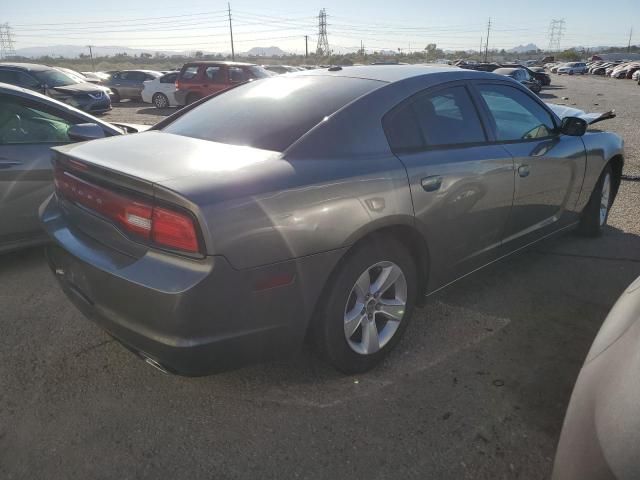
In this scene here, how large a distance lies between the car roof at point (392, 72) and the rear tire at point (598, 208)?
1862mm

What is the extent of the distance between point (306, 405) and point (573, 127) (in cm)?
293

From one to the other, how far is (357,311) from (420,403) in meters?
0.54

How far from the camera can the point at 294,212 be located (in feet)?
6.93

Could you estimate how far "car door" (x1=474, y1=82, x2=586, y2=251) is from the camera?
3.31 m

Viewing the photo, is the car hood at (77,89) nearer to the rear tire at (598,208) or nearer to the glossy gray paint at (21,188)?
the glossy gray paint at (21,188)

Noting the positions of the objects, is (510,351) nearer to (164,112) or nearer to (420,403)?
(420,403)

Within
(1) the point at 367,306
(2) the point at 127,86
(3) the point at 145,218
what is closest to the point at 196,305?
(3) the point at 145,218

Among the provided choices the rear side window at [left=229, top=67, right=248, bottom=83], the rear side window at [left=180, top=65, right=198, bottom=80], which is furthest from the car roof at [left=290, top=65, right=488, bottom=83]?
the rear side window at [left=180, top=65, right=198, bottom=80]

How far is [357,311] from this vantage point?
2543 mm

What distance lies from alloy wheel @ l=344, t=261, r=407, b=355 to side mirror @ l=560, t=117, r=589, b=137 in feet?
6.81

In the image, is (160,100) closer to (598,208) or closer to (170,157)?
(598,208)

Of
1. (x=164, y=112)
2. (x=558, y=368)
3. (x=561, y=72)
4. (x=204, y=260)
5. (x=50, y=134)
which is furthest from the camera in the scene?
(x=561, y=72)

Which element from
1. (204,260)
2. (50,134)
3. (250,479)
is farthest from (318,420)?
(50,134)

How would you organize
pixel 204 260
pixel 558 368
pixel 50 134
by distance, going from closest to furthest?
pixel 204 260 → pixel 558 368 → pixel 50 134
